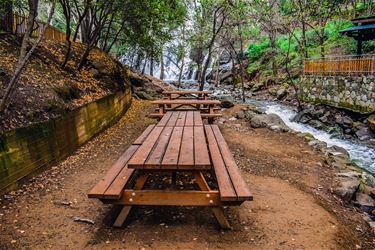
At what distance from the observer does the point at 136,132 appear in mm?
9047

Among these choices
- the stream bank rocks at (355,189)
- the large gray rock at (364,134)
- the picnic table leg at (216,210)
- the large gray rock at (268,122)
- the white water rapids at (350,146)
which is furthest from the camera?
the large gray rock at (364,134)

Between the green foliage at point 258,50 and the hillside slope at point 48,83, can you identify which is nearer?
the hillside slope at point 48,83

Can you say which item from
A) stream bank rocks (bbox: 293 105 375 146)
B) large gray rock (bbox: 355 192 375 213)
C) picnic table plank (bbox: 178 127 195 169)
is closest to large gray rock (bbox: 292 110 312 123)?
stream bank rocks (bbox: 293 105 375 146)

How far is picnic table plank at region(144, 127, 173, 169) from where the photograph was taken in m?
3.42

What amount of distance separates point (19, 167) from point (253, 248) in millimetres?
3572

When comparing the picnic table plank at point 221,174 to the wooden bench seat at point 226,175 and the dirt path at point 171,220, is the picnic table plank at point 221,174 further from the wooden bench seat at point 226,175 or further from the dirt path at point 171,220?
the dirt path at point 171,220

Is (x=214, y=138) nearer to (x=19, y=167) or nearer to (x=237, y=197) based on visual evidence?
(x=237, y=197)

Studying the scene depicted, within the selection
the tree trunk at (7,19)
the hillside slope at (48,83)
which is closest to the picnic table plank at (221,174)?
the hillside slope at (48,83)

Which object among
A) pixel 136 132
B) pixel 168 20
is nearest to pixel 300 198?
pixel 136 132

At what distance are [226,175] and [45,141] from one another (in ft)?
11.1

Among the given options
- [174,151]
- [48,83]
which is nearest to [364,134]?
[174,151]

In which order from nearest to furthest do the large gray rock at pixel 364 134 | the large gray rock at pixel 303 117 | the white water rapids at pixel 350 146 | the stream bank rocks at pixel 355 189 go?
the stream bank rocks at pixel 355 189 → the white water rapids at pixel 350 146 → the large gray rock at pixel 364 134 → the large gray rock at pixel 303 117

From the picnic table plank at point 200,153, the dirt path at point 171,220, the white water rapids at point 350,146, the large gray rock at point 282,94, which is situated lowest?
the white water rapids at point 350,146

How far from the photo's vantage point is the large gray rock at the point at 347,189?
5.29 metres
